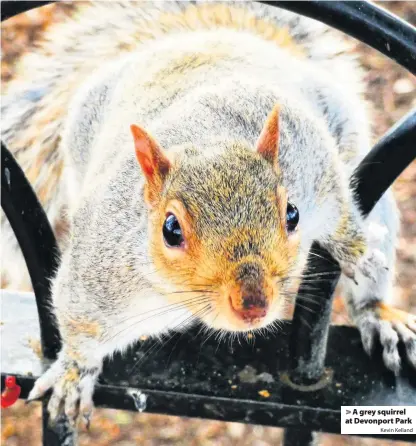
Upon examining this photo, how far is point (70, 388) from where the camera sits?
784 mm

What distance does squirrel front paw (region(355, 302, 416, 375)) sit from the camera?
30.0 inches

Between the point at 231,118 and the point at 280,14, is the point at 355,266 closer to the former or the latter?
the point at 231,118

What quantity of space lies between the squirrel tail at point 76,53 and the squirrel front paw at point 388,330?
0.38 meters

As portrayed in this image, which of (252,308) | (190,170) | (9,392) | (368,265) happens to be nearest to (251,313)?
(252,308)

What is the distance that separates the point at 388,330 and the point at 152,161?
40 cm

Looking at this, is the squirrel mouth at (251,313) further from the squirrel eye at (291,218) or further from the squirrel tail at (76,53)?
the squirrel tail at (76,53)

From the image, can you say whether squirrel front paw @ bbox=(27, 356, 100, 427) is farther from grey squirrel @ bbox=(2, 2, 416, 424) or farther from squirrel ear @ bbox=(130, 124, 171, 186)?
squirrel ear @ bbox=(130, 124, 171, 186)

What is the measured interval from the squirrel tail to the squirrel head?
49 cm

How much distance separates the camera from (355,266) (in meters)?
0.89

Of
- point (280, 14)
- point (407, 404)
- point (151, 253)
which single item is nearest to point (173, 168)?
point (151, 253)

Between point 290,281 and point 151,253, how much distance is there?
0.41ft
